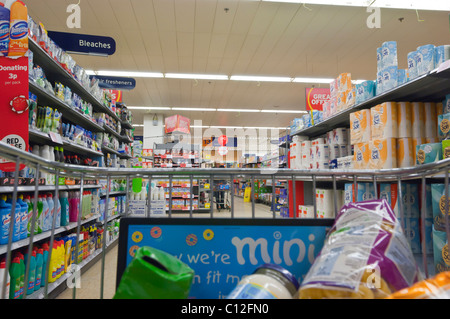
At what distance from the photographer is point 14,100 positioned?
2.32m

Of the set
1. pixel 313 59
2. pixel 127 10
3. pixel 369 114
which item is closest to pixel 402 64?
pixel 313 59

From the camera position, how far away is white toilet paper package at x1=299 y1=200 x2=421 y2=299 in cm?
68

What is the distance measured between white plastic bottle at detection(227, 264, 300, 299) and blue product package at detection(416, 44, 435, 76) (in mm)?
2081

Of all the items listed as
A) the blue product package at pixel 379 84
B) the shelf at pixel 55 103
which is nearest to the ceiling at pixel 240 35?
the shelf at pixel 55 103

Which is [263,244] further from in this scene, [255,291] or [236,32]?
[236,32]

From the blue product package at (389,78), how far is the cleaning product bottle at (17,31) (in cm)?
314

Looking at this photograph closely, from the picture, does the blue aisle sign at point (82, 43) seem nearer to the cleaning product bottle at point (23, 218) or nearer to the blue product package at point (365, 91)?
the cleaning product bottle at point (23, 218)

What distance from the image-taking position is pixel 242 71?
832 centimetres

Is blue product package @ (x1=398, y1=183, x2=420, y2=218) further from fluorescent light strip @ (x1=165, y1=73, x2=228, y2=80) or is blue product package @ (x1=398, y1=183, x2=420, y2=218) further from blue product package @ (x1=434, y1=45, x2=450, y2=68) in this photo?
fluorescent light strip @ (x1=165, y1=73, x2=228, y2=80)

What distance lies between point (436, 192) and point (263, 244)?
1564mm

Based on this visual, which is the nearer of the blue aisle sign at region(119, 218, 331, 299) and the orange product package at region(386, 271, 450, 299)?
the orange product package at region(386, 271, 450, 299)

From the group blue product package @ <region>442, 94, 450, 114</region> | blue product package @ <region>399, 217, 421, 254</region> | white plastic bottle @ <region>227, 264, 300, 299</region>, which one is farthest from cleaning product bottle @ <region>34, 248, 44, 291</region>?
blue product package @ <region>442, 94, 450, 114</region>

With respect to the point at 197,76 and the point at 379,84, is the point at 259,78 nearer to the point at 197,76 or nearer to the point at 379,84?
the point at 197,76

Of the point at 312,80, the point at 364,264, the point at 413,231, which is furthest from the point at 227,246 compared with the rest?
the point at 312,80
